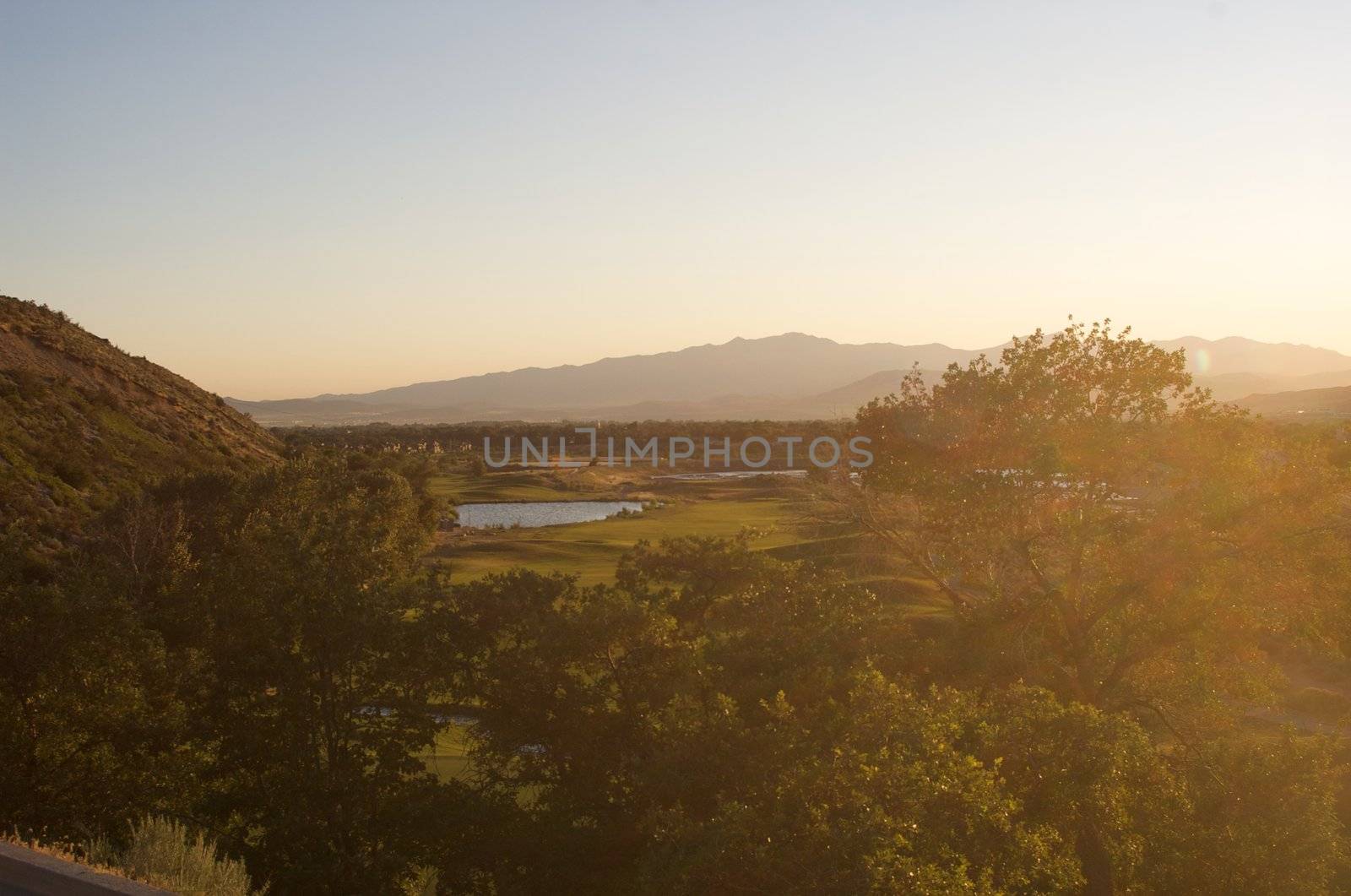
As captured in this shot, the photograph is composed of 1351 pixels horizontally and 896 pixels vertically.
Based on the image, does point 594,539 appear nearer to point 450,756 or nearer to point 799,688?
point 450,756

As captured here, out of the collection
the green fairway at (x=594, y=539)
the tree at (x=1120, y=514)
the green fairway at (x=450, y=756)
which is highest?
the tree at (x=1120, y=514)

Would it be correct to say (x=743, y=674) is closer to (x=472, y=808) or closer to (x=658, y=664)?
(x=658, y=664)

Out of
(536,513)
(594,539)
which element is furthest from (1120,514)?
(536,513)

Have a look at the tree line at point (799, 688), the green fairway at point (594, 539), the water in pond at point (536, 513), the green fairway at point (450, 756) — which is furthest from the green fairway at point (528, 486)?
the tree line at point (799, 688)

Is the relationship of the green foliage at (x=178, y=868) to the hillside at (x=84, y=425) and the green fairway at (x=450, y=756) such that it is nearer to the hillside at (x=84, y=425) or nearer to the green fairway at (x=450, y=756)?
the green fairway at (x=450, y=756)

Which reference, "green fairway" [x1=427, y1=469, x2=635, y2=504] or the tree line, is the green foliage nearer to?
the tree line

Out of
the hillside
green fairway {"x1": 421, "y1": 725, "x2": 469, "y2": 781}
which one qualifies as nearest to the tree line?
green fairway {"x1": 421, "y1": 725, "x2": 469, "y2": 781}
